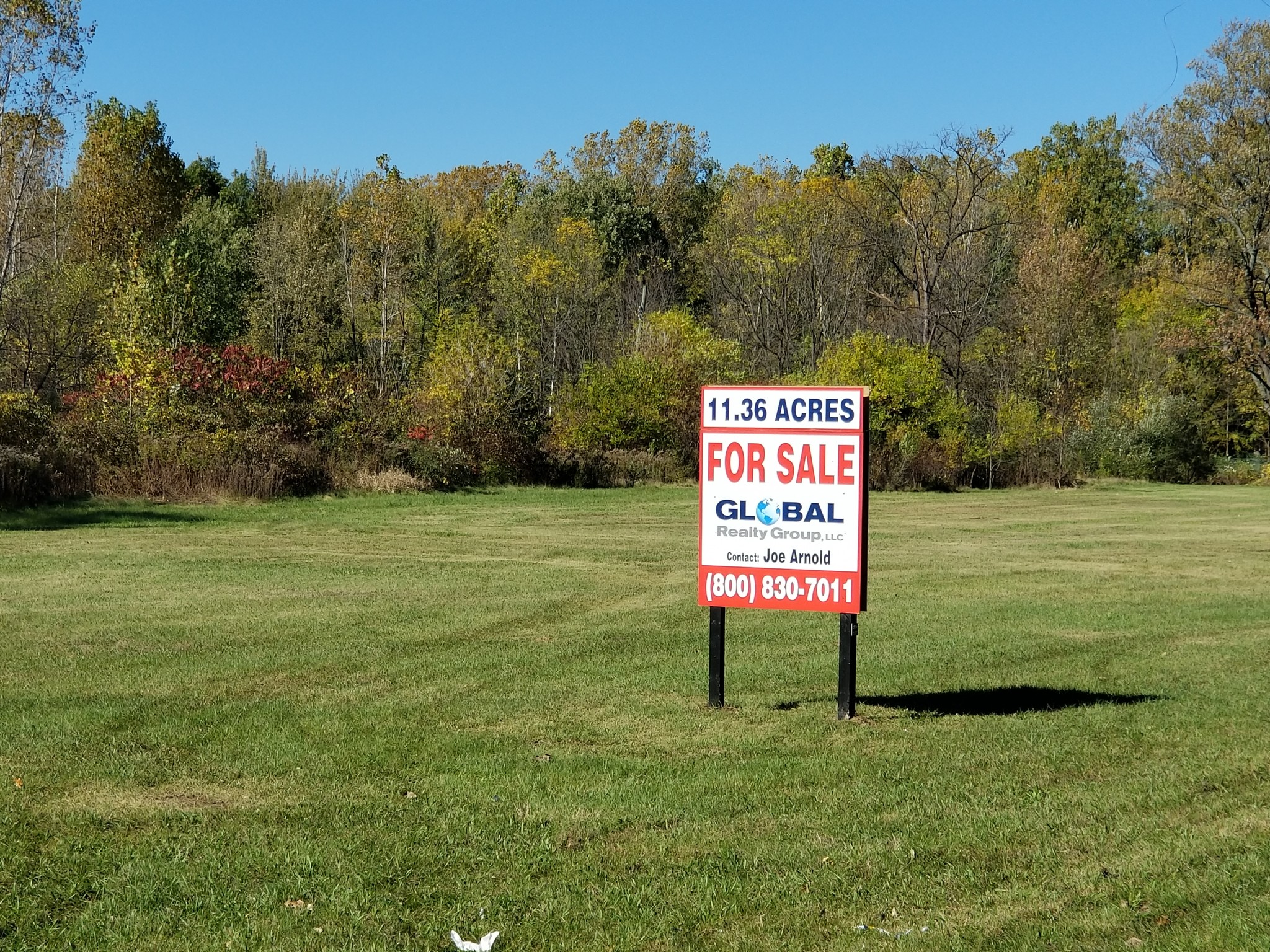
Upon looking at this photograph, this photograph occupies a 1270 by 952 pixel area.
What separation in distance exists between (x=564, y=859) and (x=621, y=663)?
19.5ft

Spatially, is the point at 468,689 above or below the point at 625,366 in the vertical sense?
below

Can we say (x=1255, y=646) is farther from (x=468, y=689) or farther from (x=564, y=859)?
(x=564, y=859)

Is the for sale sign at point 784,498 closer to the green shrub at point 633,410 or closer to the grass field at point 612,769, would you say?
the grass field at point 612,769

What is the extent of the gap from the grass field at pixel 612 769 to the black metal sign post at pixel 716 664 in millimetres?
196

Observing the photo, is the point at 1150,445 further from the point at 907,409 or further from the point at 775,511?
the point at 775,511

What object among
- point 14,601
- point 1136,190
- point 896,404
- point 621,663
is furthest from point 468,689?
point 1136,190

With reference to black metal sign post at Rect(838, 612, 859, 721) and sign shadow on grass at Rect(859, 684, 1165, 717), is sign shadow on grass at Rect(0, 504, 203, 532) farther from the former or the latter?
black metal sign post at Rect(838, 612, 859, 721)

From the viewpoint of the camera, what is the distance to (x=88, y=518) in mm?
28000

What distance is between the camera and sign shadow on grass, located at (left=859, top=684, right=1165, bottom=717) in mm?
10273

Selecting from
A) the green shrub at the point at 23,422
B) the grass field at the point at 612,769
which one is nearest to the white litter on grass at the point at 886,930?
the grass field at the point at 612,769

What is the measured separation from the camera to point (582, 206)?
8194 cm

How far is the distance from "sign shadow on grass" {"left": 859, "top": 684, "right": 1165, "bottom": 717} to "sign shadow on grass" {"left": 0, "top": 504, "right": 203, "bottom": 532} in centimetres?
1942

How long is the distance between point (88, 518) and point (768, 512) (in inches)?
859

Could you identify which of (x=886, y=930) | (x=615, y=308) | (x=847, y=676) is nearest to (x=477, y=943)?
(x=886, y=930)
